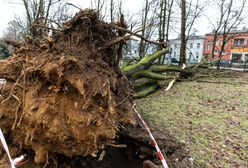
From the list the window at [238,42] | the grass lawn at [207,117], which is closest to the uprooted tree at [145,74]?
the grass lawn at [207,117]

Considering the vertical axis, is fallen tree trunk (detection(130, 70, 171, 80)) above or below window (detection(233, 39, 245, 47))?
below

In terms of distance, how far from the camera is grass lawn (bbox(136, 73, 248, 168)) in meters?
3.70

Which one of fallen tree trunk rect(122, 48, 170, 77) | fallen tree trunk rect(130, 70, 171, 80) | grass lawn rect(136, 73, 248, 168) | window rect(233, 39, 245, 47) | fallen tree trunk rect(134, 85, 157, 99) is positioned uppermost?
window rect(233, 39, 245, 47)

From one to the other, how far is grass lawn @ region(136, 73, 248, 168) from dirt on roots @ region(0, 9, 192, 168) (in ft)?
2.32

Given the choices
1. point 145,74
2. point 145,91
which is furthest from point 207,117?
point 145,74

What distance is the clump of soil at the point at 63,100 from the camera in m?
2.67

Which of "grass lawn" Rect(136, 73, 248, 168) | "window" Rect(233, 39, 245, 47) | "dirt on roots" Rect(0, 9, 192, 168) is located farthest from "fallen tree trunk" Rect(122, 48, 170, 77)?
"window" Rect(233, 39, 245, 47)

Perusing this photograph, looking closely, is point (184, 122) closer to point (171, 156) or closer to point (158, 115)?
point (158, 115)

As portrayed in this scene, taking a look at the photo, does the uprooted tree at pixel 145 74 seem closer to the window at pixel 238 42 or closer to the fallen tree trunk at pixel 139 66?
the fallen tree trunk at pixel 139 66

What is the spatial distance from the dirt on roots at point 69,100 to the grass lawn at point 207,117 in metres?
0.71

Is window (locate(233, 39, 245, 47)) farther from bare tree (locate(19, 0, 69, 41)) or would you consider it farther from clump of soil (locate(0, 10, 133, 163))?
clump of soil (locate(0, 10, 133, 163))

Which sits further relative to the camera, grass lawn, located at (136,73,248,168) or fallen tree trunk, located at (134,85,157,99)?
fallen tree trunk, located at (134,85,157,99)

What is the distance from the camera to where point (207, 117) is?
17.7ft

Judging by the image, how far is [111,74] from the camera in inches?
125
